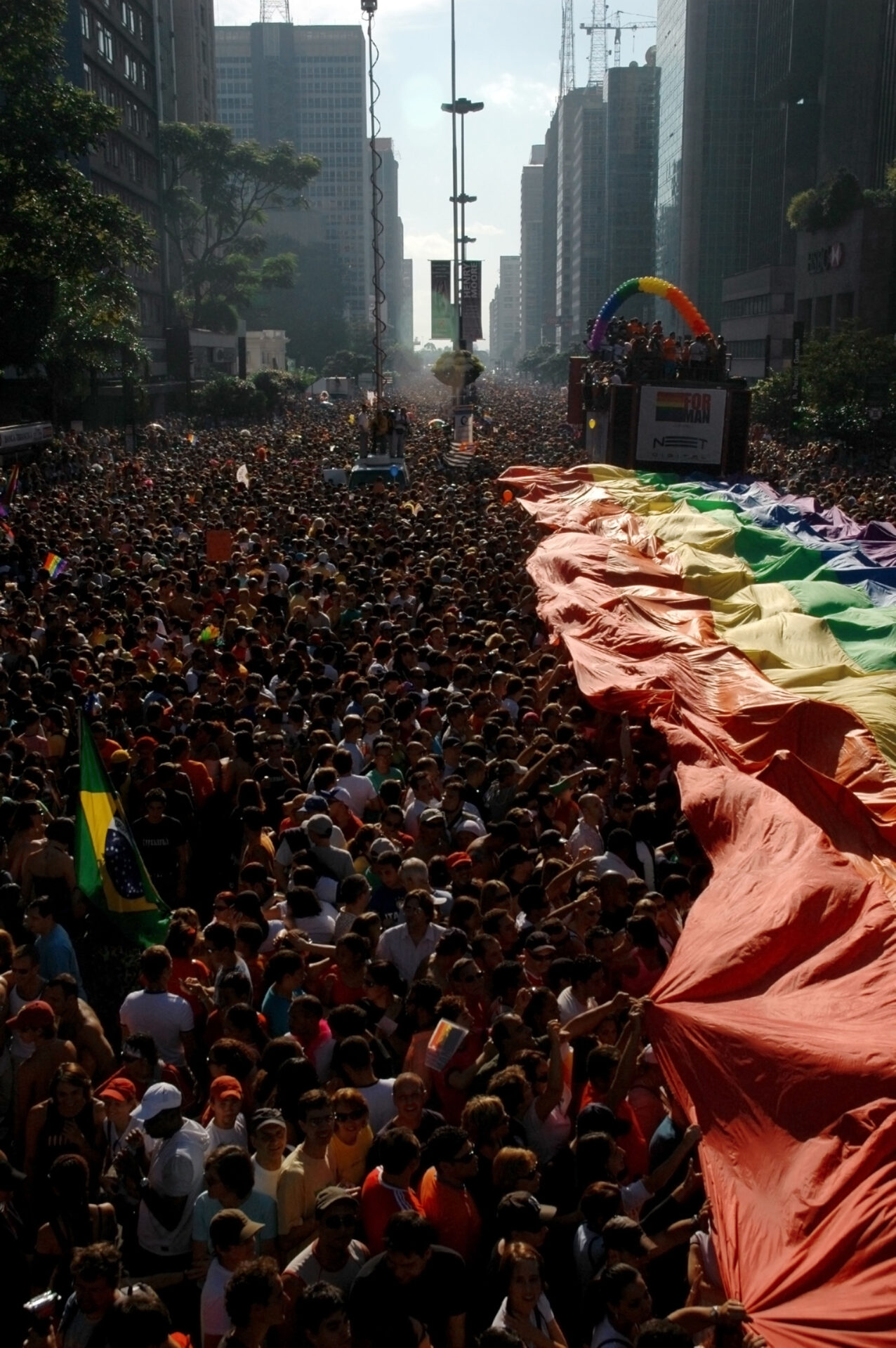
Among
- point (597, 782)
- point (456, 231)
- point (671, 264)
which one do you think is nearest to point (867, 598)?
point (597, 782)

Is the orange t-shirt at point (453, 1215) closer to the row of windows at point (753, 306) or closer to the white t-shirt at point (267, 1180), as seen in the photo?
the white t-shirt at point (267, 1180)

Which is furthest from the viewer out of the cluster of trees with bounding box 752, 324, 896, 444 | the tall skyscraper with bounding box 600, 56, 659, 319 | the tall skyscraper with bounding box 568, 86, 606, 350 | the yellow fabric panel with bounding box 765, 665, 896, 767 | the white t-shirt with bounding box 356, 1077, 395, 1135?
the tall skyscraper with bounding box 568, 86, 606, 350

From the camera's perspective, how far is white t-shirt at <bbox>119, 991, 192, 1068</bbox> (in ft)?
19.6

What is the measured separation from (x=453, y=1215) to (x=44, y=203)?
3497cm

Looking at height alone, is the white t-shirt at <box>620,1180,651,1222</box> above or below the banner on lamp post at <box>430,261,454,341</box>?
below

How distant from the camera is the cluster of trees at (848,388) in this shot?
133ft

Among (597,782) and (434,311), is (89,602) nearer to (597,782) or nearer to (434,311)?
(597,782)

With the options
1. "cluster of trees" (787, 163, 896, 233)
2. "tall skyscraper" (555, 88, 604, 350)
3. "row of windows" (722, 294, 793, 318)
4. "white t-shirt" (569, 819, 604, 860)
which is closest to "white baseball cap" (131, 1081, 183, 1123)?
"white t-shirt" (569, 819, 604, 860)

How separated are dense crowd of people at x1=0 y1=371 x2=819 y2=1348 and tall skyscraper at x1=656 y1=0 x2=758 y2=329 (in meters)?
104

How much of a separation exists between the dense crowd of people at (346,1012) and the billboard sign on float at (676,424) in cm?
1832

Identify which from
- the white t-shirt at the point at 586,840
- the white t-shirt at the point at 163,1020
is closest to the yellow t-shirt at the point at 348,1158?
the white t-shirt at the point at 163,1020

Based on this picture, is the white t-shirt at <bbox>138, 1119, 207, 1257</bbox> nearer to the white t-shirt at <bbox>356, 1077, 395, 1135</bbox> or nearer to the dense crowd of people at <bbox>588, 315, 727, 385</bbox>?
the white t-shirt at <bbox>356, 1077, 395, 1135</bbox>

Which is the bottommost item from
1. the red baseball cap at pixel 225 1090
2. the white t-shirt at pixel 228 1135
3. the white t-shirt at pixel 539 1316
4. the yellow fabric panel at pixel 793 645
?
the white t-shirt at pixel 539 1316

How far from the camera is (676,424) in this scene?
30016 millimetres
